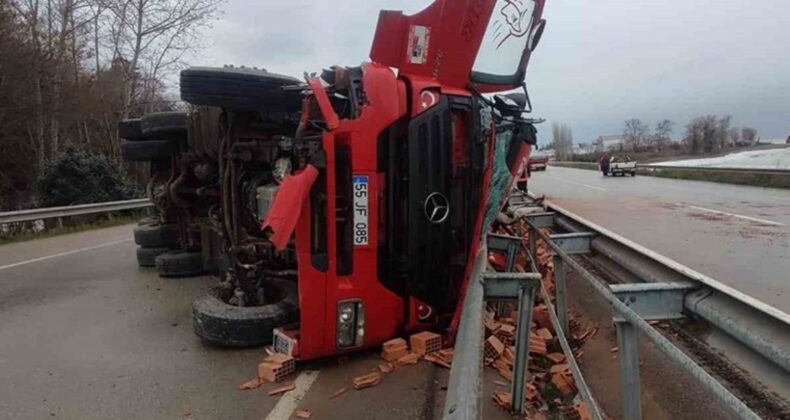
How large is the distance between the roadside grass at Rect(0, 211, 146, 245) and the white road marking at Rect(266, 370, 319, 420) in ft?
39.0

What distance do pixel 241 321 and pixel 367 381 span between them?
3.88 ft

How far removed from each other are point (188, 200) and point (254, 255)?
9.70ft

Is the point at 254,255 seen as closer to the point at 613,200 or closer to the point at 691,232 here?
the point at 691,232

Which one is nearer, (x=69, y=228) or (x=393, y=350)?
(x=393, y=350)

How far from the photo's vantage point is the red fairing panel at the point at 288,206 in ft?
10.8

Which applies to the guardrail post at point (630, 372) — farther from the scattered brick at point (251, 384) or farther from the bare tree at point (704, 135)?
the bare tree at point (704, 135)

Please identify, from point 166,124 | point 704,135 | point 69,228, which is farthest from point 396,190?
point 704,135

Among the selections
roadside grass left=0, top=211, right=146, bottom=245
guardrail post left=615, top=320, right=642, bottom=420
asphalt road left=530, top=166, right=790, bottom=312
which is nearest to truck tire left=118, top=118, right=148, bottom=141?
roadside grass left=0, top=211, right=146, bottom=245

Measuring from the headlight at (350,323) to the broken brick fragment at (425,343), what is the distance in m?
0.40

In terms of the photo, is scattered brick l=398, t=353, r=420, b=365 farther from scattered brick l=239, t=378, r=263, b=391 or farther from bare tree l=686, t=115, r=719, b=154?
bare tree l=686, t=115, r=719, b=154

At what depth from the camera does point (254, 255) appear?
4.91 m

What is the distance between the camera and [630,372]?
7.13ft

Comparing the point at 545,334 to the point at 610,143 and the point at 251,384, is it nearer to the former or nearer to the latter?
the point at 251,384

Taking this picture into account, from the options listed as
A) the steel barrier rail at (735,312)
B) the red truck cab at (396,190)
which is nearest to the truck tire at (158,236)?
the red truck cab at (396,190)
